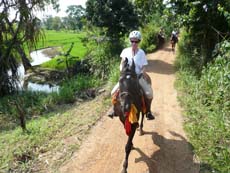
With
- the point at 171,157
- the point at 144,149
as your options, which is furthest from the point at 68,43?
the point at 171,157

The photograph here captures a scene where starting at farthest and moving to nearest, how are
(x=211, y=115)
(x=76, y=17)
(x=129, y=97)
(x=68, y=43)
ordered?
(x=76, y=17)
(x=68, y=43)
(x=211, y=115)
(x=129, y=97)

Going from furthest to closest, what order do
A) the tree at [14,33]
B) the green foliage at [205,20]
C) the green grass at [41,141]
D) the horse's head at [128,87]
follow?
the tree at [14,33] < the green foliage at [205,20] < the green grass at [41,141] < the horse's head at [128,87]

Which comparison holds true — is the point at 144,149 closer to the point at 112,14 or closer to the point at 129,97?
the point at 129,97

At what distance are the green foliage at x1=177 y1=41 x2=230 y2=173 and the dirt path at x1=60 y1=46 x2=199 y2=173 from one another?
0.91 ft

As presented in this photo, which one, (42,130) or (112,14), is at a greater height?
(112,14)

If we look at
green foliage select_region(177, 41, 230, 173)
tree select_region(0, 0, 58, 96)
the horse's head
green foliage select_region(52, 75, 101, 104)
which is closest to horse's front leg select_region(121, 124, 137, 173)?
the horse's head

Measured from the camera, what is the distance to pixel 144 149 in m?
7.19

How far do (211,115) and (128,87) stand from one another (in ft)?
10.1

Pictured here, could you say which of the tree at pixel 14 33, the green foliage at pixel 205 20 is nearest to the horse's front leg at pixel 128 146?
the green foliage at pixel 205 20

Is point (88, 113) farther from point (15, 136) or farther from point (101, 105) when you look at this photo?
point (15, 136)

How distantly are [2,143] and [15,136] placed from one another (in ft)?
1.25

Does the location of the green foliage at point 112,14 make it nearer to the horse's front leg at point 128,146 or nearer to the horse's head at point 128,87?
the horse's head at point 128,87

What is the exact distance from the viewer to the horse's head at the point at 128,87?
19.1 feet

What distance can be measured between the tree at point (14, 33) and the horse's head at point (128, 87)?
11213 millimetres
